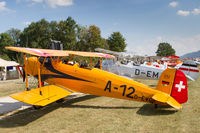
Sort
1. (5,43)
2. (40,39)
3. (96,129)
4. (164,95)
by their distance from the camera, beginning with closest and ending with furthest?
(96,129) → (164,95) → (40,39) → (5,43)

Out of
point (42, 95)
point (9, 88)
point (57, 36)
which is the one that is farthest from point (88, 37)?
point (42, 95)

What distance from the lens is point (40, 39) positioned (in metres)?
39.0

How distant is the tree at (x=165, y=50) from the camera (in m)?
95.8

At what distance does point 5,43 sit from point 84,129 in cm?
5109

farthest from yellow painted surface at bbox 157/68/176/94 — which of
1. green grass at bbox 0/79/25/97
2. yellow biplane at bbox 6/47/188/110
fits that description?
green grass at bbox 0/79/25/97

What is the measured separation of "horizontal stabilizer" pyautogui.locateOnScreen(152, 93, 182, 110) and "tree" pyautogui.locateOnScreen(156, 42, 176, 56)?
3873 inches

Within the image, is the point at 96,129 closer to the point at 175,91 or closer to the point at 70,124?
the point at 70,124

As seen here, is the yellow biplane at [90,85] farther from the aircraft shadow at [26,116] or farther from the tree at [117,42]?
the tree at [117,42]

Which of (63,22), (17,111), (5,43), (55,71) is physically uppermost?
(63,22)

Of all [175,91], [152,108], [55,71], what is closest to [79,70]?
[55,71]

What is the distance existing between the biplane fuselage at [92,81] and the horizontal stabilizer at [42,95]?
422 millimetres

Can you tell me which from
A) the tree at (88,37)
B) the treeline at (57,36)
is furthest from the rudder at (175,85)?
the tree at (88,37)

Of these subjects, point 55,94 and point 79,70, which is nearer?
point 55,94

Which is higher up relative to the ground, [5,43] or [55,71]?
[5,43]
